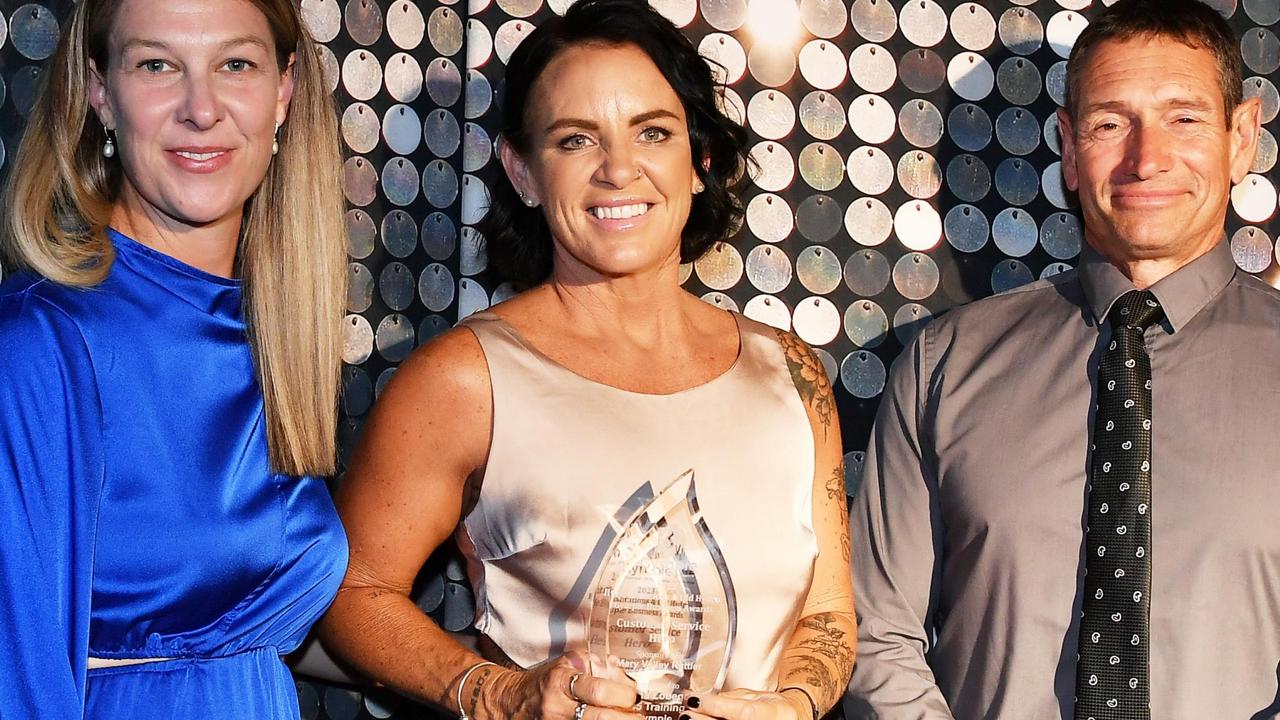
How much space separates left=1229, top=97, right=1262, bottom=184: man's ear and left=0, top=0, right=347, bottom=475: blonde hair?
1.46 meters

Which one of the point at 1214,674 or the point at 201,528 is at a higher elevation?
the point at 201,528

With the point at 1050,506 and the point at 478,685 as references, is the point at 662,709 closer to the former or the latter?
the point at 478,685

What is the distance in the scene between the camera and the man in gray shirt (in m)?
2.29

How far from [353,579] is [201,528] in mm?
349

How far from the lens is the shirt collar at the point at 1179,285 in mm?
2453

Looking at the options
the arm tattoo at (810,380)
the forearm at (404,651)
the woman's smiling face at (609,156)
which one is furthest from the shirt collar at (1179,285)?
the forearm at (404,651)

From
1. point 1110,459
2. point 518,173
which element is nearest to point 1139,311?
point 1110,459

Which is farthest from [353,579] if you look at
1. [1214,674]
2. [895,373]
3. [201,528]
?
[1214,674]

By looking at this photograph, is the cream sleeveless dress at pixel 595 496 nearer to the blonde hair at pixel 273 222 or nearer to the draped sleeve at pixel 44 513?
the blonde hair at pixel 273 222

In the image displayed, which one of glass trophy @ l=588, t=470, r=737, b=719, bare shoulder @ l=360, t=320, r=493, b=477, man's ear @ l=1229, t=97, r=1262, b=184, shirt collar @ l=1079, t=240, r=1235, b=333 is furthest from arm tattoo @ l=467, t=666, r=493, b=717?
man's ear @ l=1229, t=97, r=1262, b=184

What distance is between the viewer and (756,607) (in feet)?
7.46

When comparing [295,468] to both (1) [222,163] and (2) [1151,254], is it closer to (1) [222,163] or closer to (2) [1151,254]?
(1) [222,163]

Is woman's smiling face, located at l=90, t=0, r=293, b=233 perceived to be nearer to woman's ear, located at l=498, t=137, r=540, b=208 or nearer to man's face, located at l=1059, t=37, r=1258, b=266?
woman's ear, located at l=498, t=137, r=540, b=208

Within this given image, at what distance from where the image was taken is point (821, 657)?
91.1 inches
